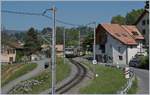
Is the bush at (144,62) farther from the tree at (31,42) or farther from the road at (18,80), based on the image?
the tree at (31,42)

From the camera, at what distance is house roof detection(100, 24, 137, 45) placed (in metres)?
81.3

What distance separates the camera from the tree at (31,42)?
401 feet

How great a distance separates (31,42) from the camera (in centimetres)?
12425

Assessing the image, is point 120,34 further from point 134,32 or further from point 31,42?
point 31,42

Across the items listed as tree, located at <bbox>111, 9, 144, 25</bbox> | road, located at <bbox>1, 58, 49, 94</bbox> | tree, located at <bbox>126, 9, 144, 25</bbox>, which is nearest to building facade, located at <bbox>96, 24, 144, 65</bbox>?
road, located at <bbox>1, 58, 49, 94</bbox>

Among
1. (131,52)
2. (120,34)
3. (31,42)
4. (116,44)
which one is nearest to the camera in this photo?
(131,52)

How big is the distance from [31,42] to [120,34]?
149 feet

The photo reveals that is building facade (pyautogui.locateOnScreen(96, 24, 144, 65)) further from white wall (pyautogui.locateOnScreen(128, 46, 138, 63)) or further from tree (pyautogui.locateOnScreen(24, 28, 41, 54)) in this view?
tree (pyautogui.locateOnScreen(24, 28, 41, 54))

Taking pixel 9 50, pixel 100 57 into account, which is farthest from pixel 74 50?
pixel 100 57

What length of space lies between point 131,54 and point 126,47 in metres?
1.55

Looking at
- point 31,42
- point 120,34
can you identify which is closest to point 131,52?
point 120,34

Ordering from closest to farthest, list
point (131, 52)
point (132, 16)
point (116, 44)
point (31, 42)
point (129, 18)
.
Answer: point (131, 52)
point (116, 44)
point (31, 42)
point (132, 16)
point (129, 18)

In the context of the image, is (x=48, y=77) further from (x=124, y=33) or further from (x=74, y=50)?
(x=74, y=50)

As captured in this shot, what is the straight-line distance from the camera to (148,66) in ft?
207
